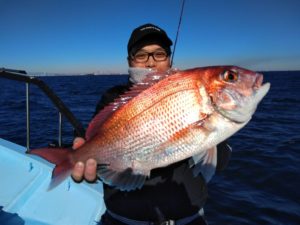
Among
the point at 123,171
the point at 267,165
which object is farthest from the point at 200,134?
the point at 267,165

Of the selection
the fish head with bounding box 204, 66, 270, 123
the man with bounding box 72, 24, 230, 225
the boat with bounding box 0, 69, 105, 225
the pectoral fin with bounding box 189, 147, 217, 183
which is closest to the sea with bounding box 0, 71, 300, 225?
the boat with bounding box 0, 69, 105, 225

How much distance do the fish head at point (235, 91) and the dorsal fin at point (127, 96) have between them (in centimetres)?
33

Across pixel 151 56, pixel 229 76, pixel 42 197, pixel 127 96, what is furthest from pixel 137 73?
pixel 42 197

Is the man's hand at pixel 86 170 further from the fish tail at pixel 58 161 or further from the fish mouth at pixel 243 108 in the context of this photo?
the fish mouth at pixel 243 108

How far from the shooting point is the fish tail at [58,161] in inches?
89.1

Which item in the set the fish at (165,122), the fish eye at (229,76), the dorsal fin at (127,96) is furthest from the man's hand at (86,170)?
the fish eye at (229,76)

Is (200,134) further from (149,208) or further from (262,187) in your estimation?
(262,187)

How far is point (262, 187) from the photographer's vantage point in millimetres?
8047

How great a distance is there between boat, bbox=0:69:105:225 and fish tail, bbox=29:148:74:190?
1.53 m

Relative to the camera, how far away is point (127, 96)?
2.33m

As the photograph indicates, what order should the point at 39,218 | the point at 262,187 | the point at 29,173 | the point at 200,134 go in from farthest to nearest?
the point at 262,187, the point at 29,173, the point at 39,218, the point at 200,134

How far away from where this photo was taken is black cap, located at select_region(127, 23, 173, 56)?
331 cm

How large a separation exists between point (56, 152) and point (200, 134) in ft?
3.49

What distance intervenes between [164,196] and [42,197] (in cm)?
215
